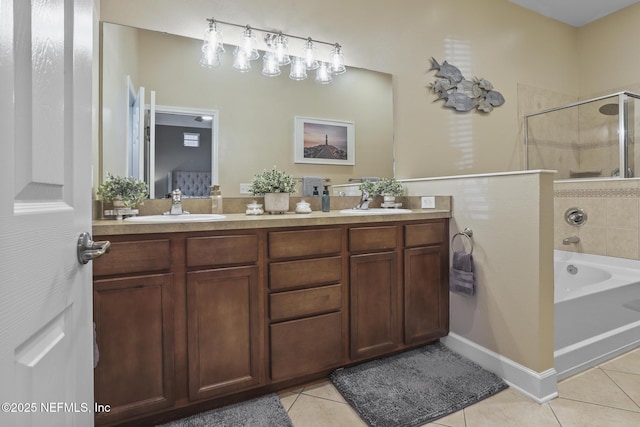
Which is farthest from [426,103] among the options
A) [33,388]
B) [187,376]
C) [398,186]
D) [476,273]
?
[33,388]

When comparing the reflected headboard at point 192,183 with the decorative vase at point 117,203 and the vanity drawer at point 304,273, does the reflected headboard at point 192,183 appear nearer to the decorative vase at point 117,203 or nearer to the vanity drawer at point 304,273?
the decorative vase at point 117,203

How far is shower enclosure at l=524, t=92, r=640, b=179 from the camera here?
2934mm

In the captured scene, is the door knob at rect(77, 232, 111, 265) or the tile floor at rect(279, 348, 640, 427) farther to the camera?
the tile floor at rect(279, 348, 640, 427)

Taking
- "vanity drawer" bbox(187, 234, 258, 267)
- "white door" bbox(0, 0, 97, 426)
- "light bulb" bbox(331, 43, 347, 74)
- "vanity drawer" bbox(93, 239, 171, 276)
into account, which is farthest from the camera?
"light bulb" bbox(331, 43, 347, 74)

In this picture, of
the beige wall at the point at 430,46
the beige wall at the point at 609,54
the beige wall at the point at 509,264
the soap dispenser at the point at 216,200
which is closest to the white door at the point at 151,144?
the soap dispenser at the point at 216,200

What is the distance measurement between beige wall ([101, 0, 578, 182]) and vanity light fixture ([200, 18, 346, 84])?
66 millimetres

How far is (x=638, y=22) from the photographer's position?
331 cm

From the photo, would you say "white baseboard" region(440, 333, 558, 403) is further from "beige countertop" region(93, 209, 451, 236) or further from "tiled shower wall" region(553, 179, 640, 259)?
"tiled shower wall" region(553, 179, 640, 259)

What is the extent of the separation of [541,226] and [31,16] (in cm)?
203

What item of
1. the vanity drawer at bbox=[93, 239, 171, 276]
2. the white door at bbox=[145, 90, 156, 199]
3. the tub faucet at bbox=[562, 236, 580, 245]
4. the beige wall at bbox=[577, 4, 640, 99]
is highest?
the beige wall at bbox=[577, 4, 640, 99]

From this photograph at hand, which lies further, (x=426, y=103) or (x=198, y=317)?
(x=426, y=103)

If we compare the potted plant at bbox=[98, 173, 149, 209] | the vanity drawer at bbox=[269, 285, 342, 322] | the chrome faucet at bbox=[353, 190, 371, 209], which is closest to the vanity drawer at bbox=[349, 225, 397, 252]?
the vanity drawer at bbox=[269, 285, 342, 322]

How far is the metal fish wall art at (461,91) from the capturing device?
9.41 ft

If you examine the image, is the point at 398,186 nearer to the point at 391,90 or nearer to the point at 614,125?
the point at 391,90
